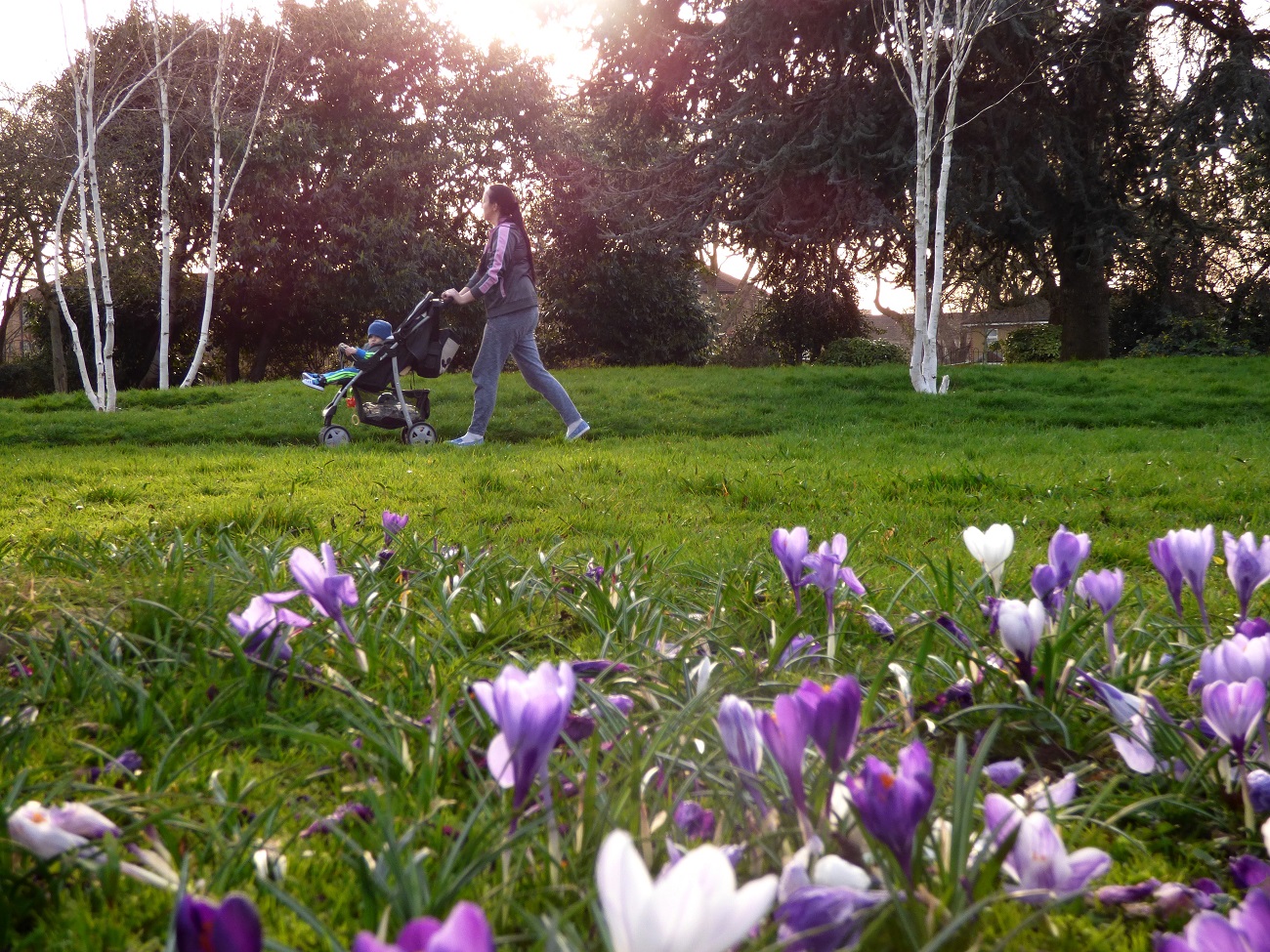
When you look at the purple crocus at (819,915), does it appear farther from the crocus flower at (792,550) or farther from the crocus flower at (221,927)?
the crocus flower at (792,550)

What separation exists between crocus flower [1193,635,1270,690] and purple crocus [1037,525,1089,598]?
0.46m

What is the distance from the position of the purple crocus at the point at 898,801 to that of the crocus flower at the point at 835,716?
0.05 metres

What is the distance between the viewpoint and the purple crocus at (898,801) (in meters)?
0.77

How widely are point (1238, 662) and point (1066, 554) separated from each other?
0.50 meters

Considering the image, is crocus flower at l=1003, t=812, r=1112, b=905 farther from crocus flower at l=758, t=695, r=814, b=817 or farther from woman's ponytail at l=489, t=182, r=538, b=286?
woman's ponytail at l=489, t=182, r=538, b=286

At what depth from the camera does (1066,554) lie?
1.62m

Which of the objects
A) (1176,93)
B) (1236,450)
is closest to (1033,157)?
(1176,93)

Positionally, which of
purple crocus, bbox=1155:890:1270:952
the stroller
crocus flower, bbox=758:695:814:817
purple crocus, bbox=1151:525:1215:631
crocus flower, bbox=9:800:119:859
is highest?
the stroller

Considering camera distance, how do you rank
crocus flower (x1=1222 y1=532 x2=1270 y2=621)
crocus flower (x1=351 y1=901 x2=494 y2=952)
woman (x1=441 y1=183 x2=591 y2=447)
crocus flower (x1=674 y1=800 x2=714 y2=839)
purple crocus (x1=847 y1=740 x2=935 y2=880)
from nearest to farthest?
crocus flower (x1=351 y1=901 x2=494 y2=952)
purple crocus (x1=847 y1=740 x2=935 y2=880)
crocus flower (x1=674 y1=800 x2=714 y2=839)
crocus flower (x1=1222 y1=532 x2=1270 y2=621)
woman (x1=441 y1=183 x2=591 y2=447)

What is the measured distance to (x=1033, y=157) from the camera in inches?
620

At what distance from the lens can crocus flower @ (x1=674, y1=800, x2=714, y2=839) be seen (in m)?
1.01

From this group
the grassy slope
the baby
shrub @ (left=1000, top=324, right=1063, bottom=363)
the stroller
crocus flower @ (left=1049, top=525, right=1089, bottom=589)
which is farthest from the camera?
shrub @ (left=1000, top=324, right=1063, bottom=363)

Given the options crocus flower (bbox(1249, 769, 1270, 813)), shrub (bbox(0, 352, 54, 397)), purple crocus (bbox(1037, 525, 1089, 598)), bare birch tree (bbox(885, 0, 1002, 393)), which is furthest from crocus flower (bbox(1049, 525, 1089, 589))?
shrub (bbox(0, 352, 54, 397))

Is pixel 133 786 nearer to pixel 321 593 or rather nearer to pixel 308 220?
pixel 321 593
